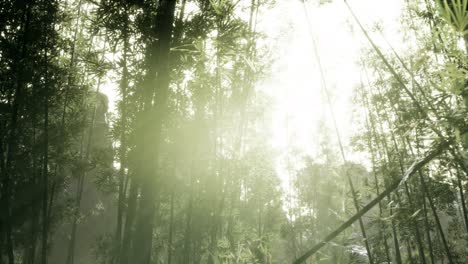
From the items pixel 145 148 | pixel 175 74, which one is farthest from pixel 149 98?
pixel 175 74

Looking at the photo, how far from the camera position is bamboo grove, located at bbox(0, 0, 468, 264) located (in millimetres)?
1581

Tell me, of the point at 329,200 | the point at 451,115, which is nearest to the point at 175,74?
the point at 451,115

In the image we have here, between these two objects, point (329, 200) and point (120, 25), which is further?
point (329, 200)

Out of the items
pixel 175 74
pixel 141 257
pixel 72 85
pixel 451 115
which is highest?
pixel 72 85

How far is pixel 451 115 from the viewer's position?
3.91ft

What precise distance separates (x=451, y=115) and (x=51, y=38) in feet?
24.2

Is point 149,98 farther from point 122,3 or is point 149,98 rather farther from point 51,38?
point 51,38

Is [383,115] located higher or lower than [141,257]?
higher

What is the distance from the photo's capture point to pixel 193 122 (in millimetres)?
8688

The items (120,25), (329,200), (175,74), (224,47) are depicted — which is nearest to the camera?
(224,47)

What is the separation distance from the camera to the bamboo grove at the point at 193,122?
1581 millimetres

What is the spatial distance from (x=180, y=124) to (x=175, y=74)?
4409 mm

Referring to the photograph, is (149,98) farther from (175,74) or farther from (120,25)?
(120,25)

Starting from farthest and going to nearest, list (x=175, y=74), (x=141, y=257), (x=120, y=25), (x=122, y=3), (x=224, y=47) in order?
1. (x=120, y=25)
2. (x=175, y=74)
3. (x=122, y=3)
4. (x=141, y=257)
5. (x=224, y=47)
